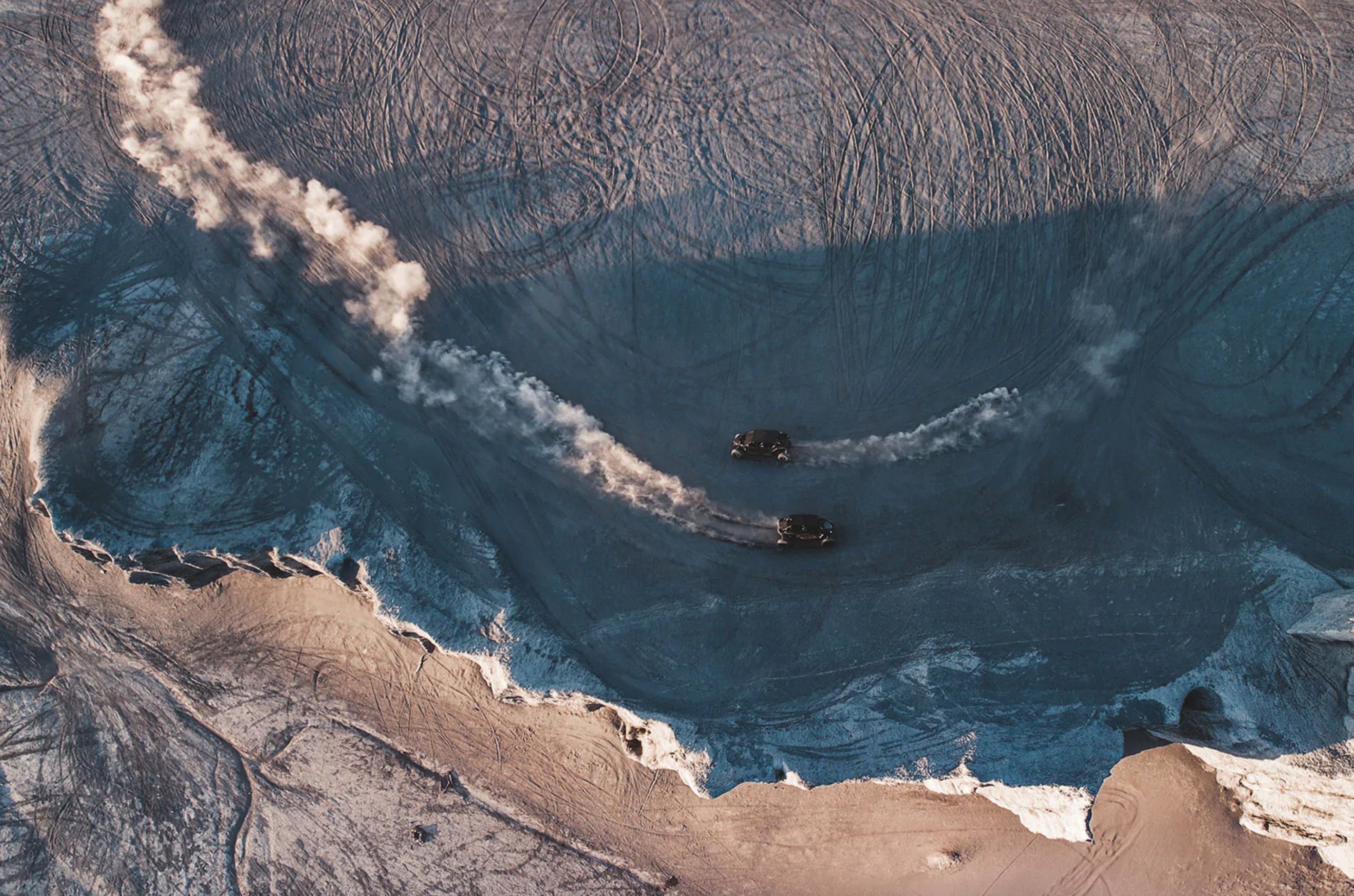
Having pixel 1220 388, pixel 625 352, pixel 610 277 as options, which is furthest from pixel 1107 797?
pixel 610 277

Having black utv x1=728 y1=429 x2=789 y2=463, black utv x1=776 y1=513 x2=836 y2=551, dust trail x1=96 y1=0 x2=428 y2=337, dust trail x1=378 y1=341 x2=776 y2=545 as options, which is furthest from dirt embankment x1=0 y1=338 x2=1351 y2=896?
black utv x1=728 y1=429 x2=789 y2=463

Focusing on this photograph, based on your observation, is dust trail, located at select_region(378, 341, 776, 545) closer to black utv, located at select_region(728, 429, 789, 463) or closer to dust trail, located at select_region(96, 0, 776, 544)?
dust trail, located at select_region(96, 0, 776, 544)

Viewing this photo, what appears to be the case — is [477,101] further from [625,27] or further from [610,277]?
[610,277]

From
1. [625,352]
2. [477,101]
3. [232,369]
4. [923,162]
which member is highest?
[923,162]

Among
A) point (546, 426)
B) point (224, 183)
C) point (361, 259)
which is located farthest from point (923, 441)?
point (224, 183)

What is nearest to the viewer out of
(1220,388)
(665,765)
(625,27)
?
(665,765)

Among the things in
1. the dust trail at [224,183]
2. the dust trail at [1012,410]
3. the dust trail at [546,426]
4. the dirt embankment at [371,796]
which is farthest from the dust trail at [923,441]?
the dust trail at [224,183]
